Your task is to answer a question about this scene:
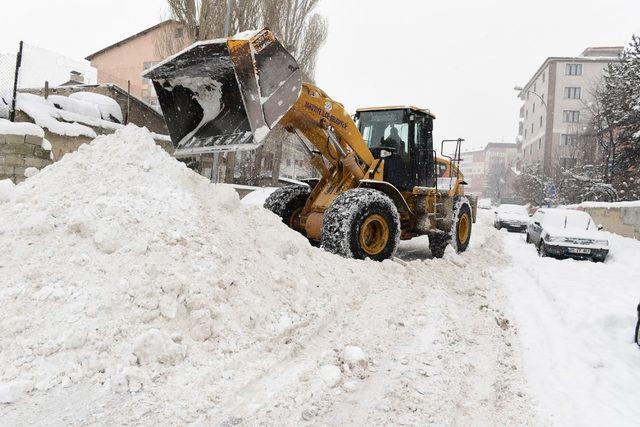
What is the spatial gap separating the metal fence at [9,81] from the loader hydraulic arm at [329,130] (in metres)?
7.39

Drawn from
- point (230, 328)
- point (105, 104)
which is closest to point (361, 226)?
A: point (230, 328)

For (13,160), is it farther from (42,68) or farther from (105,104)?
(42,68)

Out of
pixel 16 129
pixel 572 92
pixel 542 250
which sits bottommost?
pixel 542 250

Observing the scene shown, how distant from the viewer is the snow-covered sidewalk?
3178 millimetres

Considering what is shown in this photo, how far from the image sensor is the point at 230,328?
358cm

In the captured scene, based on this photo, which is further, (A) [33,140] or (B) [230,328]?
(A) [33,140]

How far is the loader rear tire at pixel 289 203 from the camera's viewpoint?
8.05 meters

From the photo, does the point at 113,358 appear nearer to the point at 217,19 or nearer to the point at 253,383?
the point at 253,383

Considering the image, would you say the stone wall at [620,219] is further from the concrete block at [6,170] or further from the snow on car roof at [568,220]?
the concrete block at [6,170]

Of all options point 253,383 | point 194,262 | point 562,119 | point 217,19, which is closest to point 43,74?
point 217,19

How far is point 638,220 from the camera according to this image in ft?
43.2

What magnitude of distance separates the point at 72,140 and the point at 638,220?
51.0ft

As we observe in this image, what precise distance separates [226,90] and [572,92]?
2161 inches

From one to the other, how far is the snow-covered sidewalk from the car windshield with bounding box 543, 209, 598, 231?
176 inches
